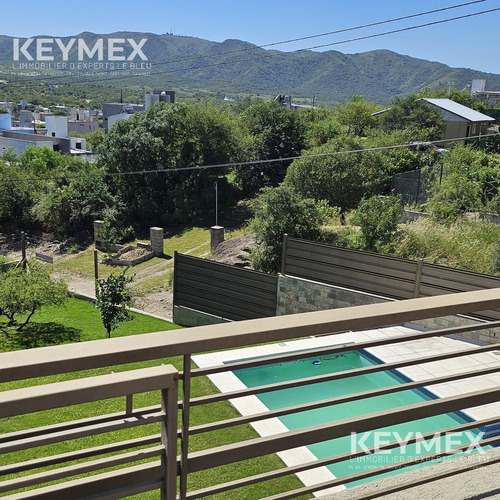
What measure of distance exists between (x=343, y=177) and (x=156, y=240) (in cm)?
813

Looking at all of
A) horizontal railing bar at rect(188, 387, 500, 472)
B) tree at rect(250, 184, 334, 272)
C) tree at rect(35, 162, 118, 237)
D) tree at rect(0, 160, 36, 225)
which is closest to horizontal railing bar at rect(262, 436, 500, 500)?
horizontal railing bar at rect(188, 387, 500, 472)

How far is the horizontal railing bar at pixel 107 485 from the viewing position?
3.66ft

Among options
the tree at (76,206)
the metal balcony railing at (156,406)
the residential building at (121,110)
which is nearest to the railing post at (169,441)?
the metal balcony railing at (156,406)

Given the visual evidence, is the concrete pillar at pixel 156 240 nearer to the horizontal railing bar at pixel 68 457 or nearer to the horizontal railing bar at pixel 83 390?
the horizontal railing bar at pixel 68 457

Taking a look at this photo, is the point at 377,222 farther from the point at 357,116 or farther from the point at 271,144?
the point at 357,116

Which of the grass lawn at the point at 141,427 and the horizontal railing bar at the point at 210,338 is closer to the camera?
the horizontal railing bar at the point at 210,338

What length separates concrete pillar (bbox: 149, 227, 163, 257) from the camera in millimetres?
21469

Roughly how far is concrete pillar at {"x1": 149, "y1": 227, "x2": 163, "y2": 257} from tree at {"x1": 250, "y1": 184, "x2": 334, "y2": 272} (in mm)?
9920

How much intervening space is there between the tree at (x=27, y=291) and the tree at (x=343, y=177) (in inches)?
406

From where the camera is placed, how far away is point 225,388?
6.57m

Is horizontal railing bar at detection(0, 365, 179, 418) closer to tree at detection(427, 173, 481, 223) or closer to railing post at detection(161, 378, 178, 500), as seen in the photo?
railing post at detection(161, 378, 178, 500)

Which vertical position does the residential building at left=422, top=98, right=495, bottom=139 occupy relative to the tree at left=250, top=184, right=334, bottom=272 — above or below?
above

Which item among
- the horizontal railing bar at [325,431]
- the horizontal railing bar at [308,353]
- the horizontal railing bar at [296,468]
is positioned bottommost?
the horizontal railing bar at [296,468]

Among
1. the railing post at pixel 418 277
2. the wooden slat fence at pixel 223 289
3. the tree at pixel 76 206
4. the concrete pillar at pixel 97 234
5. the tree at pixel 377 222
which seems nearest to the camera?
the railing post at pixel 418 277
